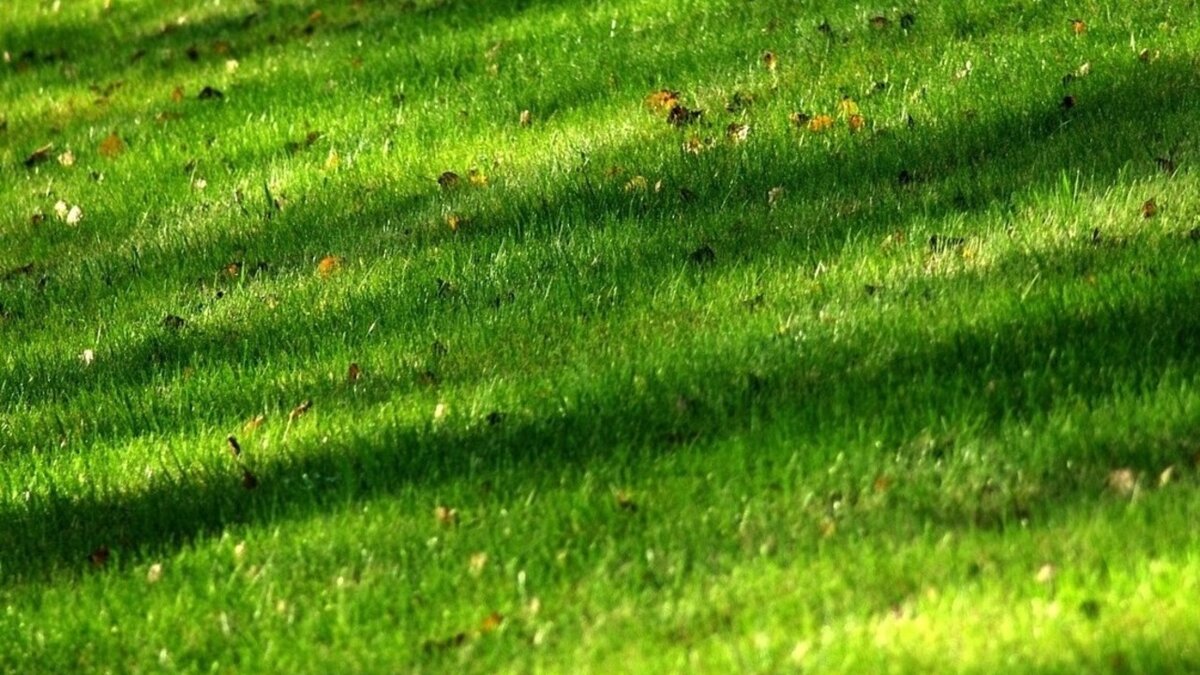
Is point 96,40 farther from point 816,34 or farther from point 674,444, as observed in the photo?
point 674,444

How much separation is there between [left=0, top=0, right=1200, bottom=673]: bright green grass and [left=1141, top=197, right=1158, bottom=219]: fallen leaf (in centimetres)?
3

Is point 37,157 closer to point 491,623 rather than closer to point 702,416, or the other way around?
point 702,416

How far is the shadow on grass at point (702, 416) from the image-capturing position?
4805 millimetres

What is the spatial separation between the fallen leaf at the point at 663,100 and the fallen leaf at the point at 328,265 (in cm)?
191

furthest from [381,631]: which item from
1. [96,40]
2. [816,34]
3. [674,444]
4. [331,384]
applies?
[96,40]

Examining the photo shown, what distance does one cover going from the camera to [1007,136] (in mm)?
7004

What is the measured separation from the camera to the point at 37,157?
1015 cm

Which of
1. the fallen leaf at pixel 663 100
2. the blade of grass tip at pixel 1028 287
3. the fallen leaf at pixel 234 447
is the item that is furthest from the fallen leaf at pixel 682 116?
the fallen leaf at pixel 234 447

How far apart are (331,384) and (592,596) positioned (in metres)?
1.82

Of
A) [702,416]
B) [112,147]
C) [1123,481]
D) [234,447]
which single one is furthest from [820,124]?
[112,147]

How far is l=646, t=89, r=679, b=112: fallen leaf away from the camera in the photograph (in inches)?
324

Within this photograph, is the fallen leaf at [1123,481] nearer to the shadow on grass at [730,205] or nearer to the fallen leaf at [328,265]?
the shadow on grass at [730,205]

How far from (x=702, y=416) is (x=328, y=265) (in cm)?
268

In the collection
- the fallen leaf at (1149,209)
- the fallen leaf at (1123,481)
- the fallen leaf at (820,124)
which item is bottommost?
the fallen leaf at (820,124)
